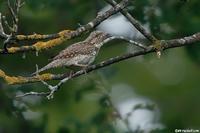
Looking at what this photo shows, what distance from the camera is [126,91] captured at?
1744 cm

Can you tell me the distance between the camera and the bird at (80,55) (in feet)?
25.4

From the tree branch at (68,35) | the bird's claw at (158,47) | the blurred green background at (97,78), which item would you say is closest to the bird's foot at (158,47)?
the bird's claw at (158,47)

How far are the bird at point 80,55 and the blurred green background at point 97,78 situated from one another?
50.1 inches

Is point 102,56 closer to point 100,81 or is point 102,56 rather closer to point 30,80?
point 100,81

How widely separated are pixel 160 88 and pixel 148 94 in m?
0.34

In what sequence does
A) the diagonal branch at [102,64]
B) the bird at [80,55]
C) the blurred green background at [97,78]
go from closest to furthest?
the diagonal branch at [102,64] → the bird at [80,55] → the blurred green background at [97,78]

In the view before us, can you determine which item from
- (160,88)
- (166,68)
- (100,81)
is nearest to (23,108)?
(100,81)

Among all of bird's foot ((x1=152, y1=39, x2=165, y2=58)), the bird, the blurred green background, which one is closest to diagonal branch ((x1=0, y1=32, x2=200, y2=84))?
bird's foot ((x1=152, y1=39, x2=165, y2=58))

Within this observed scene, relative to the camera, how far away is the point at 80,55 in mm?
7902

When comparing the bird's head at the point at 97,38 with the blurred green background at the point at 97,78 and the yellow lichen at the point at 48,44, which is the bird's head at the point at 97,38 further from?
the blurred green background at the point at 97,78

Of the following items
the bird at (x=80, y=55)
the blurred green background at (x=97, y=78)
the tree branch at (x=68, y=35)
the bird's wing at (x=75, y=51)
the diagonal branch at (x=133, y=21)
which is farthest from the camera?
the blurred green background at (x=97, y=78)

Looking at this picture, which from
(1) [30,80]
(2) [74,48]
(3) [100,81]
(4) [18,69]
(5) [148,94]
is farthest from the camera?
(5) [148,94]

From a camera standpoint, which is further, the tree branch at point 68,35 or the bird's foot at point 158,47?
the bird's foot at point 158,47

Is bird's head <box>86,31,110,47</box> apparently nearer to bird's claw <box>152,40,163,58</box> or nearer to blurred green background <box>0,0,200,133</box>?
bird's claw <box>152,40,163,58</box>
